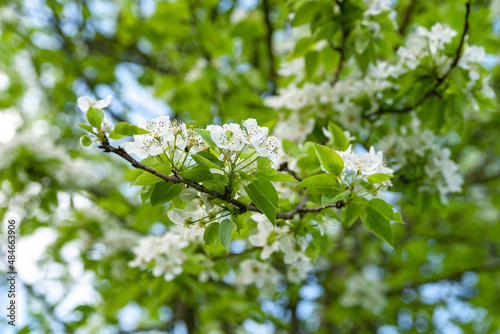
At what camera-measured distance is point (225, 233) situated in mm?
1482

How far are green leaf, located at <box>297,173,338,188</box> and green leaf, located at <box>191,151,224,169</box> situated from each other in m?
0.38

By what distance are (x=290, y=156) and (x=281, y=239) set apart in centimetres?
47

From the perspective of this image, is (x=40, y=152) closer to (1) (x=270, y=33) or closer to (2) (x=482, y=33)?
(1) (x=270, y=33)

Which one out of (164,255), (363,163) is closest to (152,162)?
(363,163)

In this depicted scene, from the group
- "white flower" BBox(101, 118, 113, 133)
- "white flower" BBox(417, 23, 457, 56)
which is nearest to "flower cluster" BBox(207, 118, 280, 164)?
"white flower" BBox(101, 118, 113, 133)

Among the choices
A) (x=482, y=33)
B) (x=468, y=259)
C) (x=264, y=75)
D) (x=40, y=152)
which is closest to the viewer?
(x=482, y=33)

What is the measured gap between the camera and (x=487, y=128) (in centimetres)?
518

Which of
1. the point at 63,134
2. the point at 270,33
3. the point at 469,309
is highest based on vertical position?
the point at 270,33

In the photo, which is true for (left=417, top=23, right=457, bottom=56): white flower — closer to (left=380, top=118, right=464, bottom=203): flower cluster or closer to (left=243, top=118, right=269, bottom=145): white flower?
(left=380, top=118, right=464, bottom=203): flower cluster

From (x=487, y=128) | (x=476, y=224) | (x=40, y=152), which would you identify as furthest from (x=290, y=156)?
(x=476, y=224)

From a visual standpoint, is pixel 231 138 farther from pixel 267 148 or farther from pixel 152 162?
pixel 152 162

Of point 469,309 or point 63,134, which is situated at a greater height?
point 63,134

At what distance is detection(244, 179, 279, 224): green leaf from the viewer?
1.40 meters

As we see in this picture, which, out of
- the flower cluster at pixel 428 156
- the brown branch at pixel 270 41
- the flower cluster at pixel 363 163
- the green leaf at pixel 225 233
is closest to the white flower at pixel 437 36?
the flower cluster at pixel 428 156
